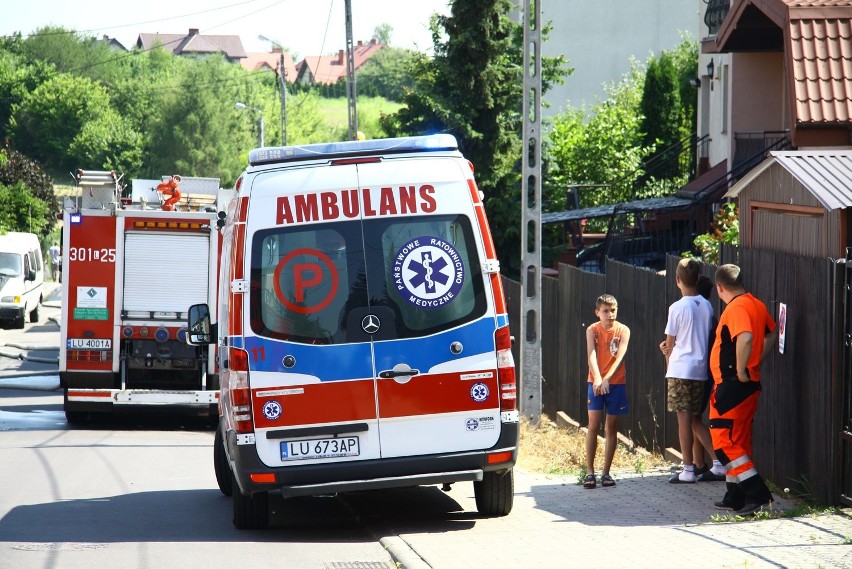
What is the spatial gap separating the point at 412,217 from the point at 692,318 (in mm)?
2545

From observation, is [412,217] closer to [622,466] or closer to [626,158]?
[622,466]

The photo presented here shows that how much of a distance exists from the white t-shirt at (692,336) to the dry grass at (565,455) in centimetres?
159

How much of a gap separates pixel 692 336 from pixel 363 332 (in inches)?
110

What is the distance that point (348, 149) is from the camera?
882 centimetres

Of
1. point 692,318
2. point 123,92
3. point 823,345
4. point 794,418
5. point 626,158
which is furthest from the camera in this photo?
point 123,92

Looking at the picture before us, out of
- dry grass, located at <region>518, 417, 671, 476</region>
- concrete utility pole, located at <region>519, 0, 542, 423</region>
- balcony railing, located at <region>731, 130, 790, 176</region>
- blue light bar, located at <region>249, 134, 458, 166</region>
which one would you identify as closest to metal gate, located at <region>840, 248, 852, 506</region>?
blue light bar, located at <region>249, 134, 458, 166</region>

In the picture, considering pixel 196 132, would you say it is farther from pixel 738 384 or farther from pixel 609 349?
pixel 738 384

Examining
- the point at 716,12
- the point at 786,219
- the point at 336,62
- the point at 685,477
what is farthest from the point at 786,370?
the point at 336,62

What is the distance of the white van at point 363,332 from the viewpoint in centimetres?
838

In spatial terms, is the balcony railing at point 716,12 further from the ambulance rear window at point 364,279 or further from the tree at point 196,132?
the tree at point 196,132

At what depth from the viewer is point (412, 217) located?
860 centimetres

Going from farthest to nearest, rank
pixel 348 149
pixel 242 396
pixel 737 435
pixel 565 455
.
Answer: pixel 565 455, pixel 348 149, pixel 737 435, pixel 242 396

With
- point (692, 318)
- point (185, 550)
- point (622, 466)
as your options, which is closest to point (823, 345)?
point (692, 318)

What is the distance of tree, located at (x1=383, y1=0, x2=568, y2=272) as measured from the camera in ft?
94.5
